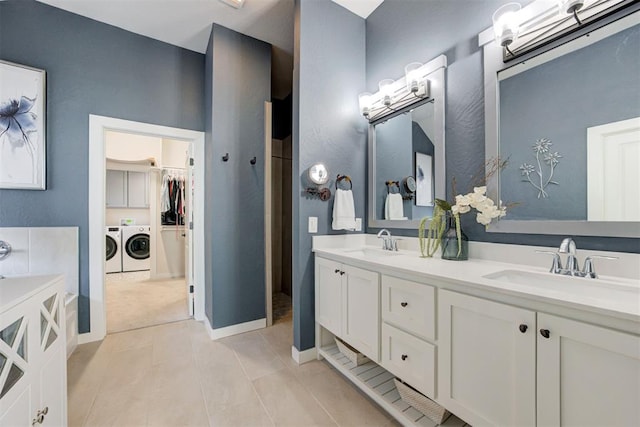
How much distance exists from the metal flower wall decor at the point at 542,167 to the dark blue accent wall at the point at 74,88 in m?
3.04

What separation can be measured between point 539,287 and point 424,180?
36.6 inches

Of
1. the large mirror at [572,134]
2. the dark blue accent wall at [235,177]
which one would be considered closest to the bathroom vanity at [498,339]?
the large mirror at [572,134]

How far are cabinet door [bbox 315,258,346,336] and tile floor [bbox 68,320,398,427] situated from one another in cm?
36

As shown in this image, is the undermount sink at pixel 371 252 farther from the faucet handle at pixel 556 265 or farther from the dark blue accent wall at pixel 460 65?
the faucet handle at pixel 556 265

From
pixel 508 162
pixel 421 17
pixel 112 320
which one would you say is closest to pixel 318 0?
→ pixel 421 17

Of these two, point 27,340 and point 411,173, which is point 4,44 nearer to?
point 27,340

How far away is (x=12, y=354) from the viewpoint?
2.75ft

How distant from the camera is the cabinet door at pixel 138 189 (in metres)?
5.45

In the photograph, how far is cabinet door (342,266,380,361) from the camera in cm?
149

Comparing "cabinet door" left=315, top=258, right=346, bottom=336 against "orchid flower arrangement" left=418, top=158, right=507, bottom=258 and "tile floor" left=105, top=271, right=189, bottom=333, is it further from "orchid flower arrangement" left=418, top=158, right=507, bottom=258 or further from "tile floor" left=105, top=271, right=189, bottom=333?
"tile floor" left=105, top=271, right=189, bottom=333

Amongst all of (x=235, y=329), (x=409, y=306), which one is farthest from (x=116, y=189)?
(x=409, y=306)

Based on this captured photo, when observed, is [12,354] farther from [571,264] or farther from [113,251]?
[113,251]

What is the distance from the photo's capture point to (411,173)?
1.96 m

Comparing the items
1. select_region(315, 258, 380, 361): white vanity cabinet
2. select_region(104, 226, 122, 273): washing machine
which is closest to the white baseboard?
select_region(315, 258, 380, 361): white vanity cabinet
